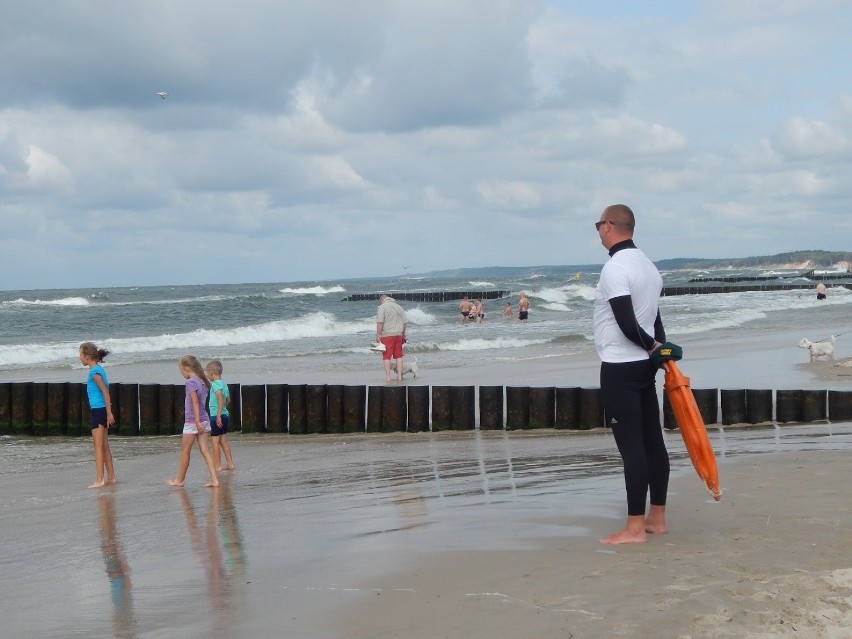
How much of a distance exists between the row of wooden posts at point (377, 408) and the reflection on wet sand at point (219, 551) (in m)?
4.46

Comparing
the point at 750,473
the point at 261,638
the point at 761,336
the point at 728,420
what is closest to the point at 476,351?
the point at 761,336

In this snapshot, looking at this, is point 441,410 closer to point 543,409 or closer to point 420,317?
point 543,409

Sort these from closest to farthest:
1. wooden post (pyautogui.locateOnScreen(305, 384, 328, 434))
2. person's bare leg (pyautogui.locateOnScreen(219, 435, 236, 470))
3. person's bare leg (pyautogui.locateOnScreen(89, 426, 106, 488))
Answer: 1. person's bare leg (pyautogui.locateOnScreen(89, 426, 106, 488))
2. person's bare leg (pyautogui.locateOnScreen(219, 435, 236, 470))
3. wooden post (pyautogui.locateOnScreen(305, 384, 328, 434))

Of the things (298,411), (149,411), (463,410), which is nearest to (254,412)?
(298,411)

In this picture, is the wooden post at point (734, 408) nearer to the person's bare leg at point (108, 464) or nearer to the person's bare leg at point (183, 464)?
the person's bare leg at point (183, 464)

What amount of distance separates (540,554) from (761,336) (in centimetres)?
2676

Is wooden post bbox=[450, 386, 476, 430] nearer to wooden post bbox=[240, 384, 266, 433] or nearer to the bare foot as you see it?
wooden post bbox=[240, 384, 266, 433]

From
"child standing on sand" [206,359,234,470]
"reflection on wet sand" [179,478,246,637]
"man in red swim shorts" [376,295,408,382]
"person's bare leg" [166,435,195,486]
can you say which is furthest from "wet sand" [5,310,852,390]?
"reflection on wet sand" [179,478,246,637]

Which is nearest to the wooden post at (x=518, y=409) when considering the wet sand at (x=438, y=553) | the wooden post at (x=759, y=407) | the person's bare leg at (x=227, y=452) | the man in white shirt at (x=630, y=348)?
the wet sand at (x=438, y=553)

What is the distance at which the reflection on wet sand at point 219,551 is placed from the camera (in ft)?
16.3

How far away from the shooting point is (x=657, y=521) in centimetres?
599

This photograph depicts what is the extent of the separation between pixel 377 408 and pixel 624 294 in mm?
7936

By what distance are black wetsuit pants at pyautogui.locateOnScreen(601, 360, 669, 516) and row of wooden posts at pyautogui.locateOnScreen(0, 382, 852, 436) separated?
6.25 meters

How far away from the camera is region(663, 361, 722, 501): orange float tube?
5684mm
